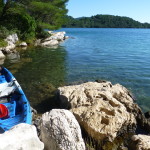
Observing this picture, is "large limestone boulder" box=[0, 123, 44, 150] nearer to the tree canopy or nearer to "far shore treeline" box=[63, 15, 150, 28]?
the tree canopy

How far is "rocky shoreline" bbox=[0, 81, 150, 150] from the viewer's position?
456 centimetres

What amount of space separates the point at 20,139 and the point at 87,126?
13.3ft

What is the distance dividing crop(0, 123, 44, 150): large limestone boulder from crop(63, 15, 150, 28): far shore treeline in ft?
527

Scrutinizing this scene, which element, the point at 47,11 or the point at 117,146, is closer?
the point at 117,146

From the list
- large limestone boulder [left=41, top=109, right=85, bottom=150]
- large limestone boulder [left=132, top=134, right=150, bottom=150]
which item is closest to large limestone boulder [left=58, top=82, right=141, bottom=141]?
large limestone boulder [left=132, top=134, right=150, bottom=150]

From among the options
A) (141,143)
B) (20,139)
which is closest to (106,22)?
(141,143)

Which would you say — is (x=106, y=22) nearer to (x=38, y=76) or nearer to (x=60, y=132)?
(x=38, y=76)

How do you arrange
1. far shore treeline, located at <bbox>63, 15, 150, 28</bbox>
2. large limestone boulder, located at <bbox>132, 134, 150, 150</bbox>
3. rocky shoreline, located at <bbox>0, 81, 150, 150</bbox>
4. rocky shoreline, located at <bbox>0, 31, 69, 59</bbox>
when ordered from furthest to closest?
far shore treeline, located at <bbox>63, 15, 150, 28</bbox>, rocky shoreline, located at <bbox>0, 31, 69, 59</bbox>, large limestone boulder, located at <bbox>132, 134, 150, 150</bbox>, rocky shoreline, located at <bbox>0, 81, 150, 150</bbox>

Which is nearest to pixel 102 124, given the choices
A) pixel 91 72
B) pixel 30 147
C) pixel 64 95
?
pixel 64 95

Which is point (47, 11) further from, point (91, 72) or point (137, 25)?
point (137, 25)

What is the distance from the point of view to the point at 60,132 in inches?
192

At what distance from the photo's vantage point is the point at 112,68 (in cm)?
2009

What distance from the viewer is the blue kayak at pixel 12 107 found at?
309 inches

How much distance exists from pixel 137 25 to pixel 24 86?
6989 inches
